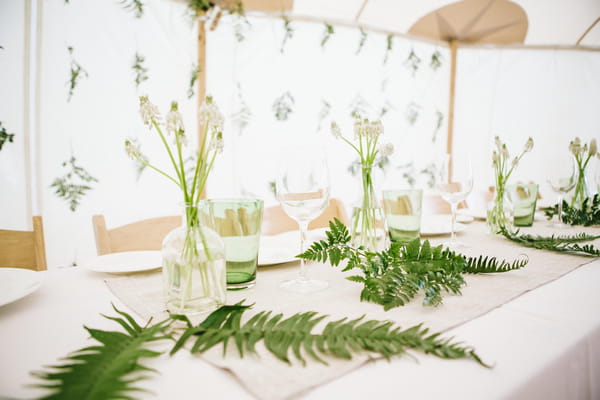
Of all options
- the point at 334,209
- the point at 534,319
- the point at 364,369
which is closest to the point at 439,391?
the point at 364,369

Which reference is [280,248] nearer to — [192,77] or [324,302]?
[324,302]

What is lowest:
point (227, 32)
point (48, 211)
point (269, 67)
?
point (48, 211)

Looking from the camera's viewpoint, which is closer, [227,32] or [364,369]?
[364,369]

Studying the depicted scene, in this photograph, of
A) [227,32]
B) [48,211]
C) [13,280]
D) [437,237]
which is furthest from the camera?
[227,32]

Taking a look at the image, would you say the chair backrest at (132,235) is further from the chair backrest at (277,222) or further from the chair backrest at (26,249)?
the chair backrest at (277,222)

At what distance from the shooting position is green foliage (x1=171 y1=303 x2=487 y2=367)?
0.44 m

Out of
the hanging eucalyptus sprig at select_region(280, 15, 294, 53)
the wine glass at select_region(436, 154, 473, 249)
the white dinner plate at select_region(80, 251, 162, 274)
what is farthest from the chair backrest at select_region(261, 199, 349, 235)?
the hanging eucalyptus sprig at select_region(280, 15, 294, 53)

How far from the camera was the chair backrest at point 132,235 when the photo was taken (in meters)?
1.20

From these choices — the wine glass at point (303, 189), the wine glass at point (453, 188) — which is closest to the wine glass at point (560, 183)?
the wine glass at point (453, 188)

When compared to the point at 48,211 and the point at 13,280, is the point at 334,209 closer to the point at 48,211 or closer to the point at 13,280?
the point at 13,280

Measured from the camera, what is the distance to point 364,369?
16.5 inches

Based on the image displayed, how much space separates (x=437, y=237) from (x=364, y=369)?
95 centimetres

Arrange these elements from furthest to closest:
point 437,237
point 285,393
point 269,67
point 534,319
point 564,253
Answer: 1. point 269,67
2. point 437,237
3. point 564,253
4. point 534,319
5. point 285,393

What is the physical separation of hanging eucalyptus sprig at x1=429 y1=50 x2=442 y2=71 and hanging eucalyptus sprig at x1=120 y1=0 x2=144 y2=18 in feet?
11.3
